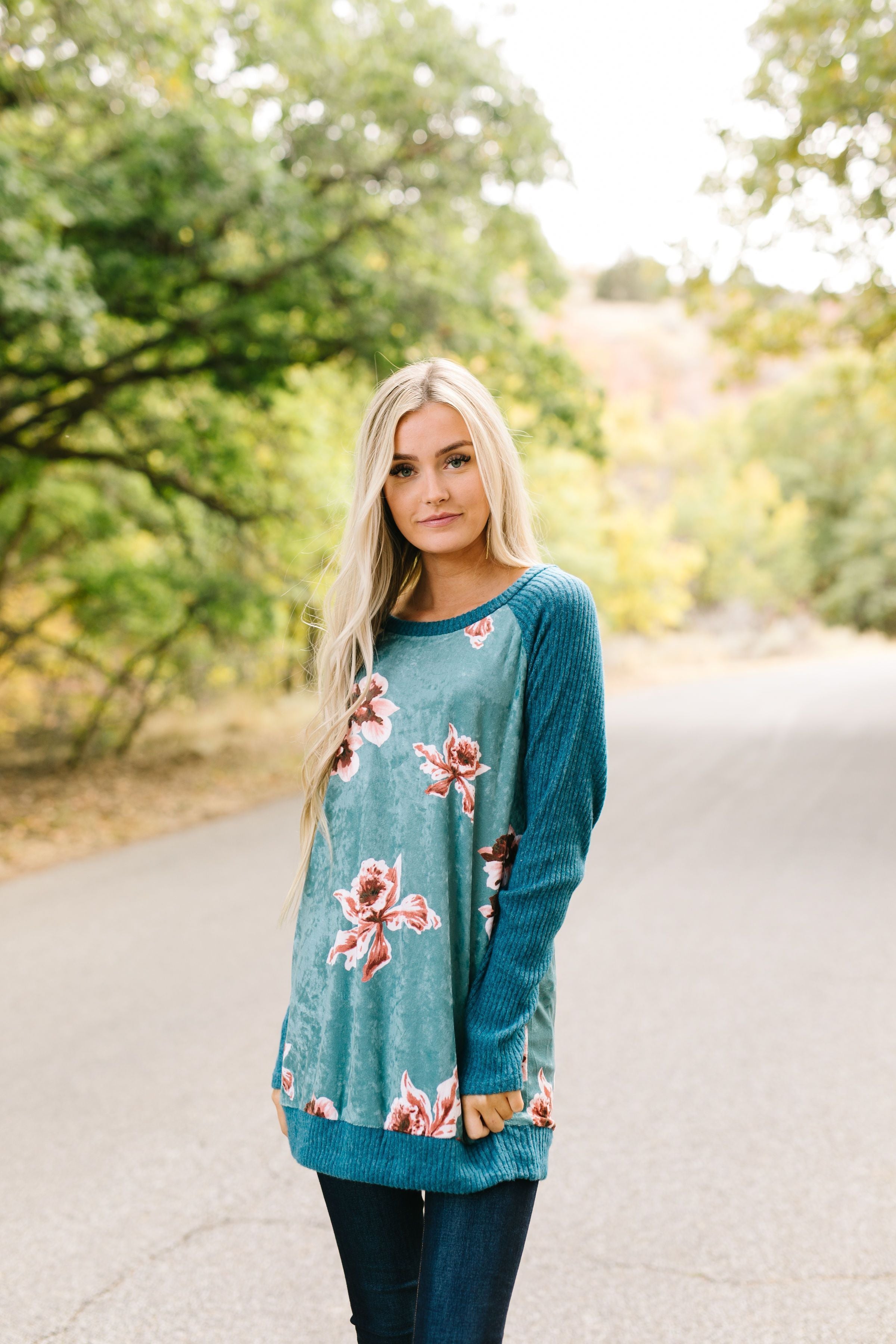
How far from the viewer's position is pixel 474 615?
164 cm

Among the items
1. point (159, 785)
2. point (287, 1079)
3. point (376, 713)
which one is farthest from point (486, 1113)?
point (159, 785)

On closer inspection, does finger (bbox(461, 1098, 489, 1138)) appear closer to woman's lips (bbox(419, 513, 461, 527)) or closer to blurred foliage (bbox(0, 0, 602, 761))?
woman's lips (bbox(419, 513, 461, 527))

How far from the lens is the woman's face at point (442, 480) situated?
1.69 meters

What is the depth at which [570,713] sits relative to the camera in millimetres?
1546

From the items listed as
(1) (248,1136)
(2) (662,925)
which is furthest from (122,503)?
(1) (248,1136)

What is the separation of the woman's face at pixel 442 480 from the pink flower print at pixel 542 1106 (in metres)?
0.83

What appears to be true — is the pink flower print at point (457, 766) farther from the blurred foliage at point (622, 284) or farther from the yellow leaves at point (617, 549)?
the blurred foliage at point (622, 284)

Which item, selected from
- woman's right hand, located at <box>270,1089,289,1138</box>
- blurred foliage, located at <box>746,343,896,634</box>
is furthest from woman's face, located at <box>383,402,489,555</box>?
blurred foliage, located at <box>746,343,896,634</box>

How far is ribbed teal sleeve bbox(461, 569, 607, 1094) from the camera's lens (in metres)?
1.51

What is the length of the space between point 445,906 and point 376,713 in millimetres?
320

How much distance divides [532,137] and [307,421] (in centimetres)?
408

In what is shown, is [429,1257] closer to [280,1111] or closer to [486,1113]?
[486,1113]

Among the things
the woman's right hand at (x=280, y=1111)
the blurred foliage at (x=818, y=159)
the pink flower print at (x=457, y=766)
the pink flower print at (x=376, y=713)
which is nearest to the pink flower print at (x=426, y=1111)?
the woman's right hand at (x=280, y=1111)

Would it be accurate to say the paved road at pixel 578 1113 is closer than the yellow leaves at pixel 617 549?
Yes
